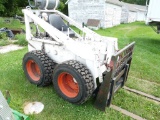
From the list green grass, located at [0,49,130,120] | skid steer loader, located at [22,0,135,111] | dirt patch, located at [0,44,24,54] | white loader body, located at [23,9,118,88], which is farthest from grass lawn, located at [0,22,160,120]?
dirt patch, located at [0,44,24,54]

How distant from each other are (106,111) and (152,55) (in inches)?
175

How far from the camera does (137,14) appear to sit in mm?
42000

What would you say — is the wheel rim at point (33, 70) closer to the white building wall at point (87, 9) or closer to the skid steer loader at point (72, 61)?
the skid steer loader at point (72, 61)

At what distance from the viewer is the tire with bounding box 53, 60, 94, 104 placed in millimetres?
3553

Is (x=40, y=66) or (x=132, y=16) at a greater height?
(x=40, y=66)

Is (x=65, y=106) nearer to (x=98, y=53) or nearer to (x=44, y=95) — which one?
(x=44, y=95)

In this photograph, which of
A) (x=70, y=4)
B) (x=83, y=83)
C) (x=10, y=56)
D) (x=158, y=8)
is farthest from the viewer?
(x=70, y=4)


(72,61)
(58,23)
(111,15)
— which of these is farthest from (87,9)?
(72,61)

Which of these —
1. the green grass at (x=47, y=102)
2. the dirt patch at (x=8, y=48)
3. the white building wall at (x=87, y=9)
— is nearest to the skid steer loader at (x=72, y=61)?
the green grass at (x=47, y=102)

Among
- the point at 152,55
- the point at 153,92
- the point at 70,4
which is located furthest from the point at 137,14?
the point at 153,92

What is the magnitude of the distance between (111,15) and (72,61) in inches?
836

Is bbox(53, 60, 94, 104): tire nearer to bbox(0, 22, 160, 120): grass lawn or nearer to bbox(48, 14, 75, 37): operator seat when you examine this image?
bbox(0, 22, 160, 120): grass lawn

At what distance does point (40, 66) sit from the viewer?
4.23 metres

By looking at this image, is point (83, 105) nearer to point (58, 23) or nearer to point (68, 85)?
point (68, 85)
